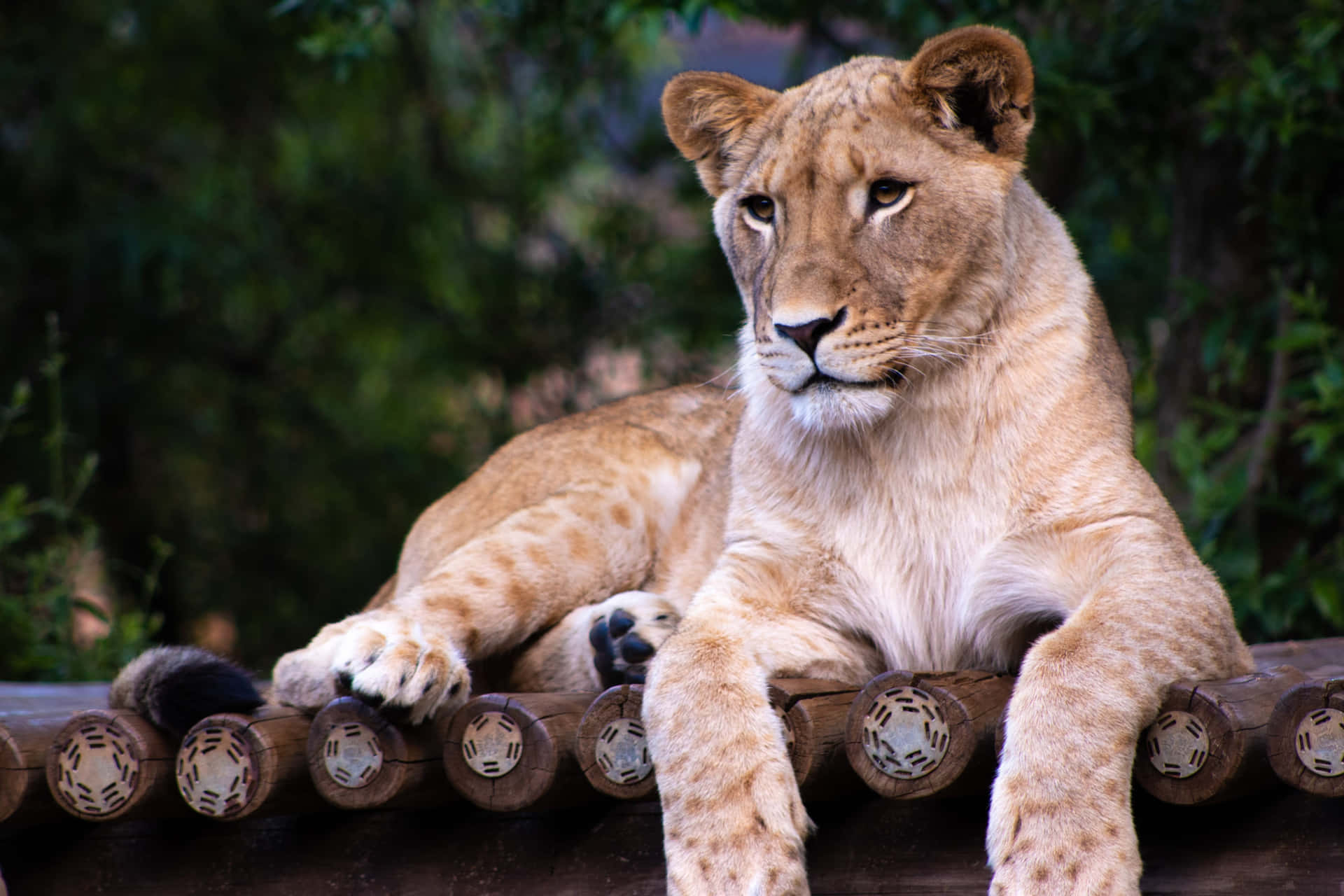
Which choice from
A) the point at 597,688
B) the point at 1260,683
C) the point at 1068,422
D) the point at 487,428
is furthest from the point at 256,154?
the point at 1260,683

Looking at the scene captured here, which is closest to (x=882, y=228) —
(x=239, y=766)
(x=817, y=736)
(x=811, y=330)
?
(x=811, y=330)

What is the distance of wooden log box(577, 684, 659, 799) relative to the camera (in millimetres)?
2207

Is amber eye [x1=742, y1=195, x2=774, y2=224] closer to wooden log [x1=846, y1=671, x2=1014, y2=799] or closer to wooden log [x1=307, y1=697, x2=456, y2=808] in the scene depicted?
wooden log [x1=846, y1=671, x2=1014, y2=799]

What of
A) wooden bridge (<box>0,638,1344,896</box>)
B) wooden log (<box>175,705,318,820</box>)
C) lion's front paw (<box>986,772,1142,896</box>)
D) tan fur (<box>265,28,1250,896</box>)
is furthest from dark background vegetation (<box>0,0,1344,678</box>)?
lion's front paw (<box>986,772,1142,896</box>)

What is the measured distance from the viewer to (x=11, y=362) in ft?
20.5

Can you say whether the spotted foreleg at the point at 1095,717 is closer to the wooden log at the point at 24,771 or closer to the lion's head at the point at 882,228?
the lion's head at the point at 882,228

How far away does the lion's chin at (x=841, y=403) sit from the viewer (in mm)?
2359

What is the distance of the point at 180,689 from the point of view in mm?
2320

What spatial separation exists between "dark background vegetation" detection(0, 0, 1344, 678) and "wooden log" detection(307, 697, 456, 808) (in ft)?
5.75

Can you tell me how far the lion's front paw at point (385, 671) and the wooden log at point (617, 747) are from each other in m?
0.31

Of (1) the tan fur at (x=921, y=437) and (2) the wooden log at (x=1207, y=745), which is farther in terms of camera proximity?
(1) the tan fur at (x=921, y=437)

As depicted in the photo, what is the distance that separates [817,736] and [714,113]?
136cm

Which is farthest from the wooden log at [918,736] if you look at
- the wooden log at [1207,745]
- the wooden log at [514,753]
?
the wooden log at [514,753]

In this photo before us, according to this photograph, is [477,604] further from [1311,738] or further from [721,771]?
[1311,738]
